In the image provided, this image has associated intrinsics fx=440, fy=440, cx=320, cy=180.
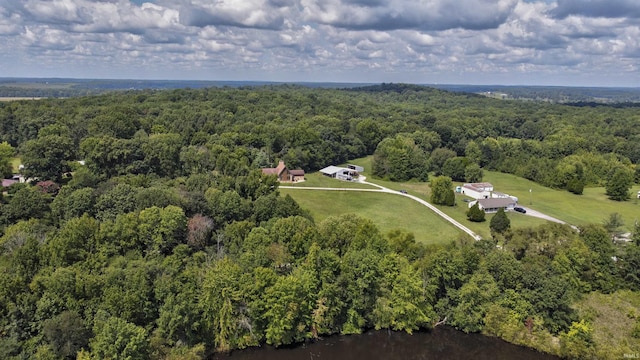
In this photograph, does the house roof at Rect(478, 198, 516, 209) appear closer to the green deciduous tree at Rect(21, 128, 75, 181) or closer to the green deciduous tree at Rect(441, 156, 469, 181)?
the green deciduous tree at Rect(441, 156, 469, 181)

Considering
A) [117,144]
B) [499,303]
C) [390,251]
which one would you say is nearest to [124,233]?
[390,251]

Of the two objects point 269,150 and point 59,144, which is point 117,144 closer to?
point 59,144

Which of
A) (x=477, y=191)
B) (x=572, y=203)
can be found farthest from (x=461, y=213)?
(x=572, y=203)

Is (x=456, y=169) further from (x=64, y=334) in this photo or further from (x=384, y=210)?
(x=64, y=334)

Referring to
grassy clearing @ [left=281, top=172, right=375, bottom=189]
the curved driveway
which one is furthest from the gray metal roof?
the curved driveway

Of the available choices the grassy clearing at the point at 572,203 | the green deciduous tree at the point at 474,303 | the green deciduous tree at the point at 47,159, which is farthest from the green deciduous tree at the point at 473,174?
the green deciduous tree at the point at 47,159

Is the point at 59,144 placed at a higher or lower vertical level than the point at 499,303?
higher
